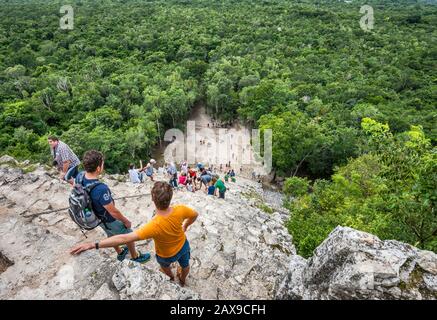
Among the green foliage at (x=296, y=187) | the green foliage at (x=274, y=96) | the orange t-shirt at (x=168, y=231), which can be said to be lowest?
the green foliage at (x=296, y=187)

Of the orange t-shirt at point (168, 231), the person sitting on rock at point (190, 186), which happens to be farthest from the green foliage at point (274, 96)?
the person sitting on rock at point (190, 186)

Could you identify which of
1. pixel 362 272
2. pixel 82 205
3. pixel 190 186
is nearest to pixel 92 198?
A: pixel 82 205

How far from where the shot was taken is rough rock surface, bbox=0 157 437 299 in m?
4.16

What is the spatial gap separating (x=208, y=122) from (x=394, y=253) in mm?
42221

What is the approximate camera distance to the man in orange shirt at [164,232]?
4098 mm

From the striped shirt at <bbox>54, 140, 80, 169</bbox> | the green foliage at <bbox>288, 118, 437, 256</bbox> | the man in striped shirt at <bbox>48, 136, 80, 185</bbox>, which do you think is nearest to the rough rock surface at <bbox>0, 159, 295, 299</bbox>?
the man in striped shirt at <bbox>48, 136, 80, 185</bbox>

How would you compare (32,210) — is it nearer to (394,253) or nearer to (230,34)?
(394,253)

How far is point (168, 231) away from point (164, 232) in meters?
0.07

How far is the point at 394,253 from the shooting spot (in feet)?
14.6

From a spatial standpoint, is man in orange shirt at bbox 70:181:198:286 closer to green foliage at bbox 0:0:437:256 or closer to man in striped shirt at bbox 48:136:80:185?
man in striped shirt at bbox 48:136:80:185

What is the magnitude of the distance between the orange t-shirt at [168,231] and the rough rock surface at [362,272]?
1.90 metres

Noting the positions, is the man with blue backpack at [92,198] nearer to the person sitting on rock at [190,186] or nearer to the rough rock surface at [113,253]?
the rough rock surface at [113,253]
